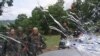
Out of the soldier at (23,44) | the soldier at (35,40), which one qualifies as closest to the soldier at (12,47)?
the soldier at (23,44)

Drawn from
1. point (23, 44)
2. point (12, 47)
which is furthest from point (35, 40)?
point (12, 47)

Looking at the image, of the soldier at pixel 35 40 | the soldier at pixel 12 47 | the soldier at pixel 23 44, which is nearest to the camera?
the soldier at pixel 12 47

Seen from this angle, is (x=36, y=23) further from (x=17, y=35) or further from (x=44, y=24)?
(x=17, y=35)

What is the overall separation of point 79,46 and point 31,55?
8283 millimetres

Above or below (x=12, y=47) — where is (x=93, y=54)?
below

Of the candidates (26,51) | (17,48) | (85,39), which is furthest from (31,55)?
(85,39)

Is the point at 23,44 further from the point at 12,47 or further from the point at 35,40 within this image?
the point at 12,47

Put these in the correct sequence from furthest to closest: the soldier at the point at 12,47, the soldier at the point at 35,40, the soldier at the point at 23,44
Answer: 1. the soldier at the point at 35,40
2. the soldier at the point at 23,44
3. the soldier at the point at 12,47

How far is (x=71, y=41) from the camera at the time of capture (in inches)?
189

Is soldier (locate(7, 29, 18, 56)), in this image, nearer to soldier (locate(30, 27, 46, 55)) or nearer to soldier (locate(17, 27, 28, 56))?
soldier (locate(17, 27, 28, 56))

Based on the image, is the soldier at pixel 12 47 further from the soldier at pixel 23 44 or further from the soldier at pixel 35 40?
the soldier at pixel 35 40

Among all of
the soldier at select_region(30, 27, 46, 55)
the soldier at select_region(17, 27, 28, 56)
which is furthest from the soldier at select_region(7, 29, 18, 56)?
the soldier at select_region(30, 27, 46, 55)

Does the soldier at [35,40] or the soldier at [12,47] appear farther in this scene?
the soldier at [35,40]

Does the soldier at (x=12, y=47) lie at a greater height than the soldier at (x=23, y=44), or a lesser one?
lesser
